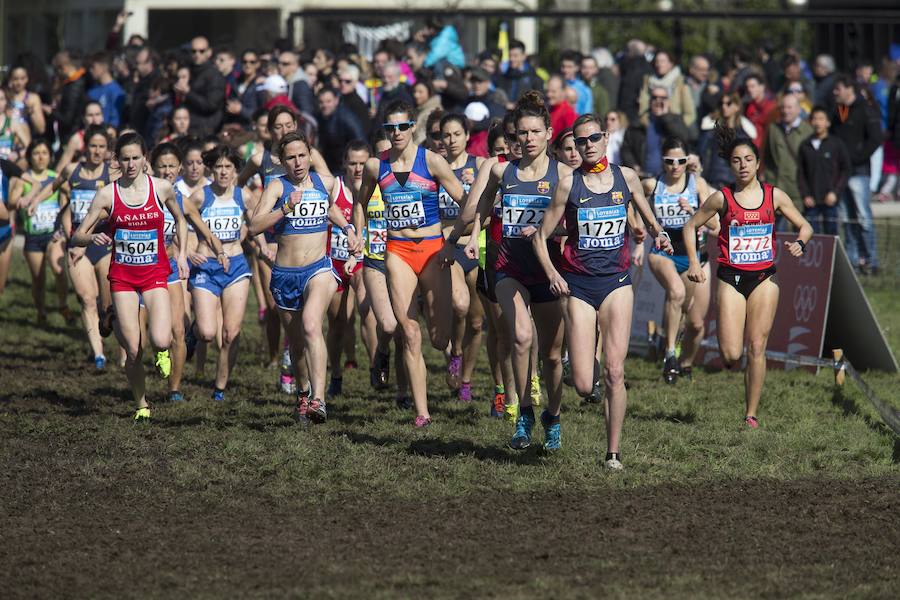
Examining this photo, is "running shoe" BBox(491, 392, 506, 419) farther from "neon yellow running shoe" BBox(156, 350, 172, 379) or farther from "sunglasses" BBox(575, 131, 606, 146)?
"neon yellow running shoe" BBox(156, 350, 172, 379)

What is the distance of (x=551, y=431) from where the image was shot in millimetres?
9602

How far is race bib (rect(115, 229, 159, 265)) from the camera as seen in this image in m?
10.8

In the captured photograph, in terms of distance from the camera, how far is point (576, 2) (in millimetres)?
29672

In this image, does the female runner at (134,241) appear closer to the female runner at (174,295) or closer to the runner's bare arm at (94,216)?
the runner's bare arm at (94,216)

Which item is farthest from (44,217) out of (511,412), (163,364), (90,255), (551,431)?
(551,431)

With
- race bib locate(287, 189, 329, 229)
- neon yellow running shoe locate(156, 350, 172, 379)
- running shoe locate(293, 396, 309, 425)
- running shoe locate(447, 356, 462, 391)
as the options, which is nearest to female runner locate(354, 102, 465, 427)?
race bib locate(287, 189, 329, 229)

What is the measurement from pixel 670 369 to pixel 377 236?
298cm

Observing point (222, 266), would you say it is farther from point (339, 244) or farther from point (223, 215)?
point (339, 244)

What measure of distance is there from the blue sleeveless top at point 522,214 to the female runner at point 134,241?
110 inches

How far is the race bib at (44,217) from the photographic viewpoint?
1545cm

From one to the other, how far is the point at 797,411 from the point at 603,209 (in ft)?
10.7

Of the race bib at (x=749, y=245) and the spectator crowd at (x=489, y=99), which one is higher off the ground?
the spectator crowd at (x=489, y=99)

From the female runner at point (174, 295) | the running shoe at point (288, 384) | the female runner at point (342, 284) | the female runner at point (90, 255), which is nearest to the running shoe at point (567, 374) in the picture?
the female runner at point (342, 284)

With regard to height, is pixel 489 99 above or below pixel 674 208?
above
